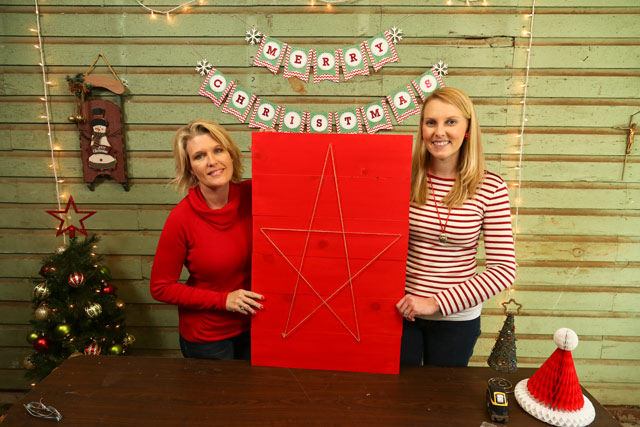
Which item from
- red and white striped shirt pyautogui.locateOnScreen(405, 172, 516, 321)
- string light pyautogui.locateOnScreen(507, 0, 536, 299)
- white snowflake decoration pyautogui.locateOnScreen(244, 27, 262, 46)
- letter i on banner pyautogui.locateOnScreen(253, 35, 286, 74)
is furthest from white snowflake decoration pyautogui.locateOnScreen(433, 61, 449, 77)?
red and white striped shirt pyautogui.locateOnScreen(405, 172, 516, 321)

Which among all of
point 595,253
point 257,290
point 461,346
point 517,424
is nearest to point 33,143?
point 257,290

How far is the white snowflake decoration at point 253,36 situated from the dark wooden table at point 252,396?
1851 mm

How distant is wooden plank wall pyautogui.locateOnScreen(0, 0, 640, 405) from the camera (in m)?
2.27

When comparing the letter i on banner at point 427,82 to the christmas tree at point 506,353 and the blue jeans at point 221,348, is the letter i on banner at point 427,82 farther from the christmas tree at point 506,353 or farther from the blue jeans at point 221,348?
the blue jeans at point 221,348

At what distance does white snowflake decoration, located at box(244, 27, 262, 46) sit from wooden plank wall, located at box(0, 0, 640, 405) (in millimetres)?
35

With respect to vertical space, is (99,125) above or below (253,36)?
below

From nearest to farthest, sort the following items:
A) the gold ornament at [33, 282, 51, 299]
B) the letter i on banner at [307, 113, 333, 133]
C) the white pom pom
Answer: the white pom pom
the gold ornament at [33, 282, 51, 299]
the letter i on banner at [307, 113, 333, 133]

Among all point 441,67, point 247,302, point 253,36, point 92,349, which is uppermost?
point 253,36

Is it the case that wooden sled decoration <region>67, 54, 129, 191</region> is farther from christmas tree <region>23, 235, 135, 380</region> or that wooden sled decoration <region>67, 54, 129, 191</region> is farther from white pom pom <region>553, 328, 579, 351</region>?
white pom pom <region>553, 328, 579, 351</region>

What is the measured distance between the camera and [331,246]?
1.18 metres

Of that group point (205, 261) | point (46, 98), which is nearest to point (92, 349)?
point (205, 261)

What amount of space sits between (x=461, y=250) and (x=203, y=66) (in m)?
1.88

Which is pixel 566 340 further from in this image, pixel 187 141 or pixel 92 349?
pixel 92 349

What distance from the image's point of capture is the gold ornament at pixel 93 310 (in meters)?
2.11
